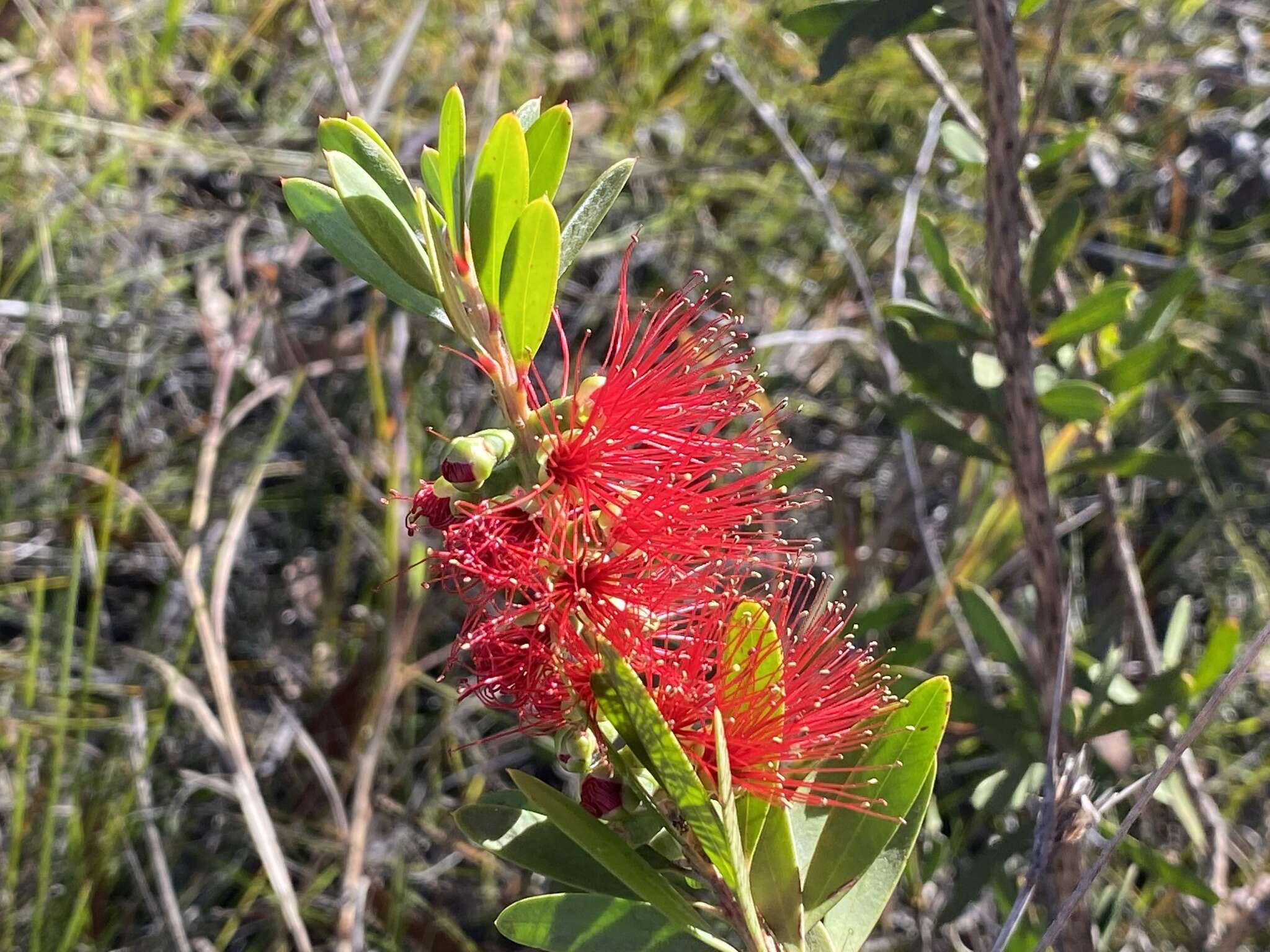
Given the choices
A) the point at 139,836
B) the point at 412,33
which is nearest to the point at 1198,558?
the point at 412,33

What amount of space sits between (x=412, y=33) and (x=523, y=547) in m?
1.59

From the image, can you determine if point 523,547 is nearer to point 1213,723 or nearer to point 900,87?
point 1213,723

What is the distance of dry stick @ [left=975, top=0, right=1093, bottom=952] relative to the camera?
3.11ft

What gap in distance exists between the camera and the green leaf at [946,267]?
106 centimetres

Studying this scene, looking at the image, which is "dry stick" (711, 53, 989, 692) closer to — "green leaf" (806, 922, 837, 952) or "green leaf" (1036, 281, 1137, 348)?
"green leaf" (1036, 281, 1137, 348)

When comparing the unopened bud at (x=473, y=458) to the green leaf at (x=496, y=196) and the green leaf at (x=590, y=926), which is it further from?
the green leaf at (x=590, y=926)

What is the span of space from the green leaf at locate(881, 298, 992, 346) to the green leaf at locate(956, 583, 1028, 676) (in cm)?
27

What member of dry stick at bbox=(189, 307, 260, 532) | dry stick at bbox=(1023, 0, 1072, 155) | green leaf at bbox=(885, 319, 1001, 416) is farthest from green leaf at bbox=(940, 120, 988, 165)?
dry stick at bbox=(189, 307, 260, 532)

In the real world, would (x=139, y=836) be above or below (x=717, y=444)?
below

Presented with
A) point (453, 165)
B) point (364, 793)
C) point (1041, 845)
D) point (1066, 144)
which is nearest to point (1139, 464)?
point (1066, 144)

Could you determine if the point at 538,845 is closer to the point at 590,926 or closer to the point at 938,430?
the point at 590,926

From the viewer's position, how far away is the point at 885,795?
67cm

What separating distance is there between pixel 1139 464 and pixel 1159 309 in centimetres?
23

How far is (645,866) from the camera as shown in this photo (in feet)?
2.01
